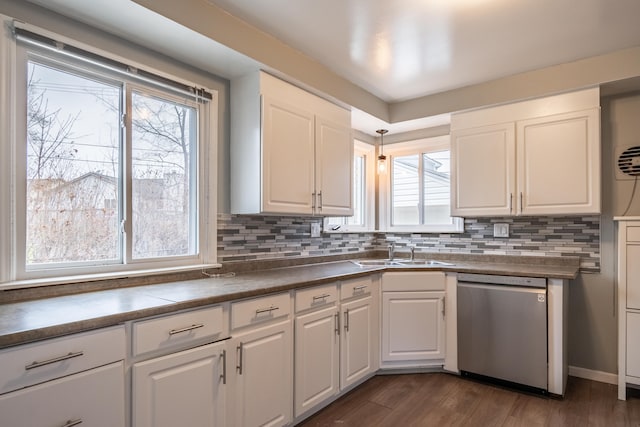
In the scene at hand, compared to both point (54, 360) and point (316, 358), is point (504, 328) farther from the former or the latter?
point (54, 360)

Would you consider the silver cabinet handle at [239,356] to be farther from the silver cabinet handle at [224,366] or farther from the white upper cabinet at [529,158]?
the white upper cabinet at [529,158]

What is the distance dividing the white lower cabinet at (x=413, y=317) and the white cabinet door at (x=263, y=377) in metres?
1.08

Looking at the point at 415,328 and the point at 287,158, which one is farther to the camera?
the point at 415,328

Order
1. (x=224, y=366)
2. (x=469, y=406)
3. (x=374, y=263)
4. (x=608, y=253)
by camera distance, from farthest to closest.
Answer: (x=374, y=263)
(x=608, y=253)
(x=469, y=406)
(x=224, y=366)

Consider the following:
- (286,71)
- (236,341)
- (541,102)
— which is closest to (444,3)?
(286,71)

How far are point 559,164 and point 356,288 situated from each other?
174 centimetres

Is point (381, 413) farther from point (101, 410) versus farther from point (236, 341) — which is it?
A: point (101, 410)

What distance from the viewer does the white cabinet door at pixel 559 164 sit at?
2.53 metres

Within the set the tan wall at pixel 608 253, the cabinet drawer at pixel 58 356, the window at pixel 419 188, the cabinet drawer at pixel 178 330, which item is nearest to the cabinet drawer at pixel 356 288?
the cabinet drawer at pixel 178 330

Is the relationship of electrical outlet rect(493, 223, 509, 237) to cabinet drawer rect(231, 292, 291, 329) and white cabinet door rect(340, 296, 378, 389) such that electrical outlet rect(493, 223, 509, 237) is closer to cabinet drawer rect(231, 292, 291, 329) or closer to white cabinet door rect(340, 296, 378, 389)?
white cabinet door rect(340, 296, 378, 389)

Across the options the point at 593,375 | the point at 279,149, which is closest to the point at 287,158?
the point at 279,149

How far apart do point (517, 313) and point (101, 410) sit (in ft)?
8.20

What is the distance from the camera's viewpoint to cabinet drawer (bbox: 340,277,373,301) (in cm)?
248

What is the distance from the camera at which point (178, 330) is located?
1512 millimetres
